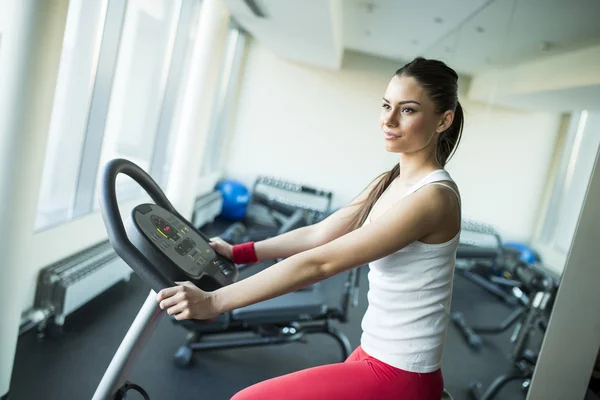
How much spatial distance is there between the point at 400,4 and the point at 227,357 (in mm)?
2866

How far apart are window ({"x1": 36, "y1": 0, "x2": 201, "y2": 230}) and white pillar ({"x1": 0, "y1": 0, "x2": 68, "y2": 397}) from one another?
971 millimetres

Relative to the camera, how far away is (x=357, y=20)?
4352 mm

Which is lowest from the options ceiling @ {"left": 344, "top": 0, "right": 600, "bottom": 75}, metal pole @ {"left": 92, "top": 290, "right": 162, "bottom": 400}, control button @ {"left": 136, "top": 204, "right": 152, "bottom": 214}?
metal pole @ {"left": 92, "top": 290, "right": 162, "bottom": 400}

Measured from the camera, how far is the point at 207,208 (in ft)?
17.4

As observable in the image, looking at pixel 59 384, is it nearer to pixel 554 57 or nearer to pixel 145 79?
pixel 554 57

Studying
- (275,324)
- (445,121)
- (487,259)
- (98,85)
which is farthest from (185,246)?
(98,85)

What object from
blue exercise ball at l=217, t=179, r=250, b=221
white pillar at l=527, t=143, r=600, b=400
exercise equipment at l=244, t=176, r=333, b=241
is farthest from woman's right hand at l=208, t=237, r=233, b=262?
blue exercise ball at l=217, t=179, r=250, b=221

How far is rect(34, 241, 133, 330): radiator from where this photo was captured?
249 cm

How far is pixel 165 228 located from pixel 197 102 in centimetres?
305

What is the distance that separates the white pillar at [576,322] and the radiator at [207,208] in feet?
12.1

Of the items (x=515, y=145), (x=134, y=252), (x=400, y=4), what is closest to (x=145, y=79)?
(x=400, y=4)

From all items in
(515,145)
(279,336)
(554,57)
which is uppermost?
(554,57)

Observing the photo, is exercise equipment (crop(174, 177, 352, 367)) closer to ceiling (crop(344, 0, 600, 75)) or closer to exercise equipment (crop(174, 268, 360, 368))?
exercise equipment (crop(174, 268, 360, 368))

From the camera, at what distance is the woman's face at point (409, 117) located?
1.08m
